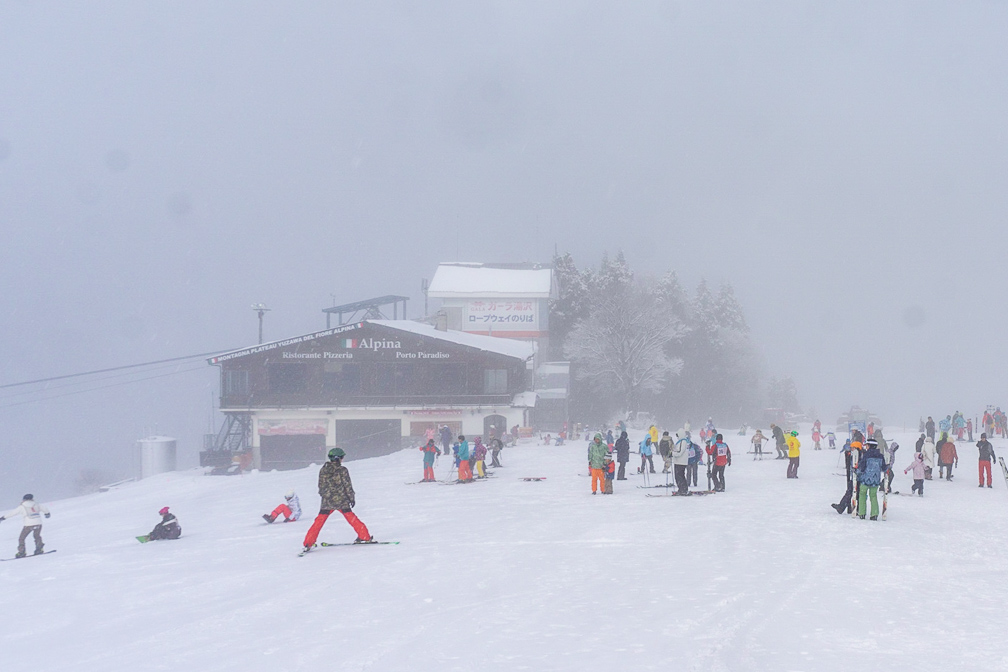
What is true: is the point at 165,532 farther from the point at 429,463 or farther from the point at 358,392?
the point at 358,392

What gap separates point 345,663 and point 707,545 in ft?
26.0

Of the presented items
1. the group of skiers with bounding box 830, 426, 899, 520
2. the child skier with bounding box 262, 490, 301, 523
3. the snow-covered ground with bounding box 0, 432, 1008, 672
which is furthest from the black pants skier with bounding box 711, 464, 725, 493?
the child skier with bounding box 262, 490, 301, 523

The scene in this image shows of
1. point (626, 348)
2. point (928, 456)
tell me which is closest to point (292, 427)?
point (626, 348)

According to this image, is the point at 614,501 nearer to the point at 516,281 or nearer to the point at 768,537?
the point at 768,537

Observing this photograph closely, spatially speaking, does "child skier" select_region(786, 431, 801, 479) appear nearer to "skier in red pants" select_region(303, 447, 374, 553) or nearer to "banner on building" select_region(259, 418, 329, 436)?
"skier in red pants" select_region(303, 447, 374, 553)

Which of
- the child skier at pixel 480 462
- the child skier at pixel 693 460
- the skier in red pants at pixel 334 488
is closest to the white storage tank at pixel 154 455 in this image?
the child skier at pixel 480 462

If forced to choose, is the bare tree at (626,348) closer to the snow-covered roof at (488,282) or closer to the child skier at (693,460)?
the snow-covered roof at (488,282)

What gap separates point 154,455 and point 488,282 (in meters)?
31.9

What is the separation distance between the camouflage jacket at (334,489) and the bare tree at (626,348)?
51109 millimetres

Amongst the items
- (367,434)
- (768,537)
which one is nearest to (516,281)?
(367,434)

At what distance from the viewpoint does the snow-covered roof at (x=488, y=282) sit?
69.1m

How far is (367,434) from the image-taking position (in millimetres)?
48812

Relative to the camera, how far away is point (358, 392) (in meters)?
49.1

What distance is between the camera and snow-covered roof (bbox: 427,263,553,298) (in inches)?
2721
